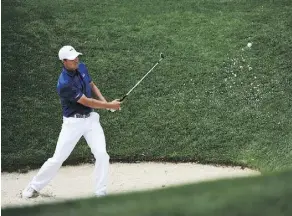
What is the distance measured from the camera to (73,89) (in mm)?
7359

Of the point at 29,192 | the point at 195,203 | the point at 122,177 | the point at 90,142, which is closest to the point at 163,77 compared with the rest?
the point at 122,177

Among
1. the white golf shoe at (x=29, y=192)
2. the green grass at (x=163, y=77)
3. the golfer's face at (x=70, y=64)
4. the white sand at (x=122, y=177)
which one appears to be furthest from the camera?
the green grass at (x=163, y=77)

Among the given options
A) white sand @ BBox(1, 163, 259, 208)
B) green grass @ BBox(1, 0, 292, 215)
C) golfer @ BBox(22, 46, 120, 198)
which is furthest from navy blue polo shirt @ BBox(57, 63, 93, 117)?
green grass @ BBox(1, 0, 292, 215)

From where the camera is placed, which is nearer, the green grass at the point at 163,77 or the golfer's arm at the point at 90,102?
the golfer's arm at the point at 90,102

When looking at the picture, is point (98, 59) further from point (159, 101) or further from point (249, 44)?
point (249, 44)

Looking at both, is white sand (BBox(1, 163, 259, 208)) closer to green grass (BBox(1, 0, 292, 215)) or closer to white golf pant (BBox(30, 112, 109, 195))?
green grass (BBox(1, 0, 292, 215))

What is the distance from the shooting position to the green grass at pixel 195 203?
10.8 feet

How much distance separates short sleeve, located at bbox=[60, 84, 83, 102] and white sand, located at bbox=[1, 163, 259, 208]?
1.61 m

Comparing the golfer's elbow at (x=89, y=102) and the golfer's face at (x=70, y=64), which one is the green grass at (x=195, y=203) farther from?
the golfer's face at (x=70, y=64)

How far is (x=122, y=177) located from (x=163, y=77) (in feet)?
12.1

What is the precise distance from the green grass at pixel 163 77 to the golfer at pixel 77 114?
6.91ft

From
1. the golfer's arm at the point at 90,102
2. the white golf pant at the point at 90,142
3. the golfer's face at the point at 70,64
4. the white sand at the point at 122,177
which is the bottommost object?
the white sand at the point at 122,177

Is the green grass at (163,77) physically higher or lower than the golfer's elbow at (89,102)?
lower

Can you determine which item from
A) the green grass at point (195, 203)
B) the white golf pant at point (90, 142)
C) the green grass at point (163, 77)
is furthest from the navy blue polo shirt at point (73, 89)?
the green grass at point (195, 203)
